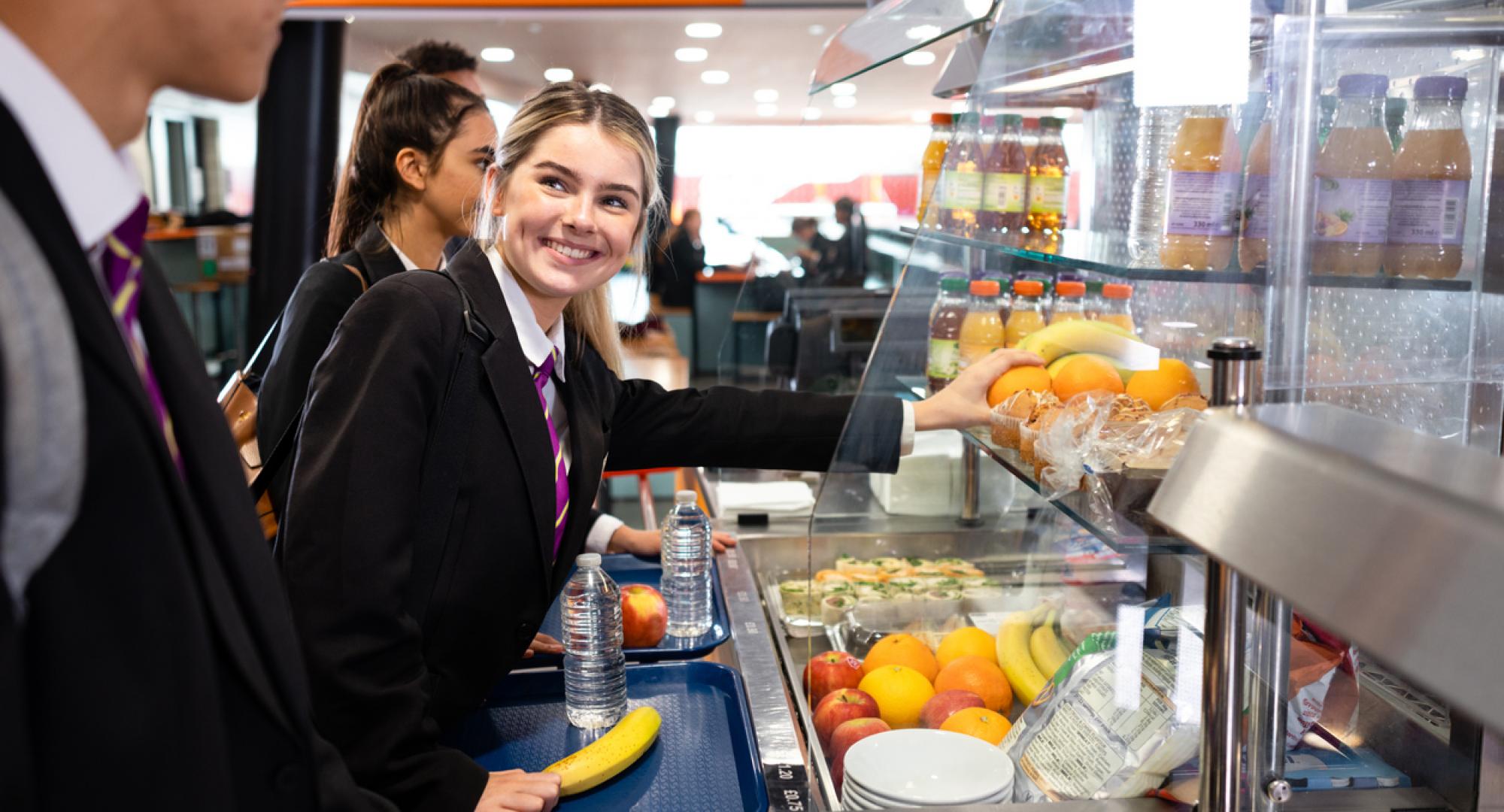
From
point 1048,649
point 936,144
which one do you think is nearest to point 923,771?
point 1048,649

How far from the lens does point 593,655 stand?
1773 millimetres

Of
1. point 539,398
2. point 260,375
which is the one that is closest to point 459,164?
point 260,375

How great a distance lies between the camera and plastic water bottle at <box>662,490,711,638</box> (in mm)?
2145

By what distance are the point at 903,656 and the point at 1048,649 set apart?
0.76ft

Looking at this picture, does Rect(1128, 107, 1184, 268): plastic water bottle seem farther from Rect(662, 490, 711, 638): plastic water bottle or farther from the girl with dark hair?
the girl with dark hair

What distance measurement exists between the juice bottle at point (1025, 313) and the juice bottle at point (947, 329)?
0.09 meters

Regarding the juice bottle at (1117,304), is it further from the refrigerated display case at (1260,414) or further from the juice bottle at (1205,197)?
the juice bottle at (1205,197)

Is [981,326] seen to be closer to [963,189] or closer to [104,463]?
[963,189]

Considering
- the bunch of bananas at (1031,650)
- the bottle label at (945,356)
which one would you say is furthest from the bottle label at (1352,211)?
the bottle label at (945,356)

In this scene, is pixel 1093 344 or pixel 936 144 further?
pixel 936 144

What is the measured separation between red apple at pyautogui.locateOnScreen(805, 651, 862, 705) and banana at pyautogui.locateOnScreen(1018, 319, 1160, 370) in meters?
0.57

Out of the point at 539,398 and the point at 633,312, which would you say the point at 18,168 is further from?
the point at 633,312

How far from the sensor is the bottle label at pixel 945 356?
6.81ft

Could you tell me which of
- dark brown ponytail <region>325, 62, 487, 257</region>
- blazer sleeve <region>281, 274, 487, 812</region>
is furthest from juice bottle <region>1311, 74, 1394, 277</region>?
dark brown ponytail <region>325, 62, 487, 257</region>
